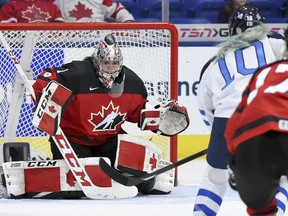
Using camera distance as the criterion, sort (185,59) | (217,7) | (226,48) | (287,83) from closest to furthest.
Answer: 1. (287,83)
2. (226,48)
3. (185,59)
4. (217,7)

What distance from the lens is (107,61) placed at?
441 centimetres

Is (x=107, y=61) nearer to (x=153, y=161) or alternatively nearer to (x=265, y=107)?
(x=153, y=161)

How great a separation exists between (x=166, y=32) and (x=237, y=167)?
2392mm

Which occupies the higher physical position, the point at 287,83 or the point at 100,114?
the point at 287,83

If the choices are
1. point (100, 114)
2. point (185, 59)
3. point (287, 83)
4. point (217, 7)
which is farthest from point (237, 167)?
point (217, 7)

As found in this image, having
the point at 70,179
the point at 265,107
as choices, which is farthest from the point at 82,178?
the point at 265,107

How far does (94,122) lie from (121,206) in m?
0.48

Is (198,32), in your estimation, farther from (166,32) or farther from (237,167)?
(237,167)

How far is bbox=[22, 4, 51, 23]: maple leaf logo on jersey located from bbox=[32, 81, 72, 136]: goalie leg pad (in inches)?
51.8

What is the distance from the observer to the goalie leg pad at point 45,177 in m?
4.50

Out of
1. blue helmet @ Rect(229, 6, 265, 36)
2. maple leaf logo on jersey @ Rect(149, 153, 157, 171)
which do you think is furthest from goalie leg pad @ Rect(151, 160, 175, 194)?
blue helmet @ Rect(229, 6, 265, 36)

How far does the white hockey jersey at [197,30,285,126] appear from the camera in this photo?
3.33 metres

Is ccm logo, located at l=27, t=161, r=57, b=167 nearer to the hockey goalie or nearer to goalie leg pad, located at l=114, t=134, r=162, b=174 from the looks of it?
the hockey goalie

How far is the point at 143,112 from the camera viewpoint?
4574 mm
